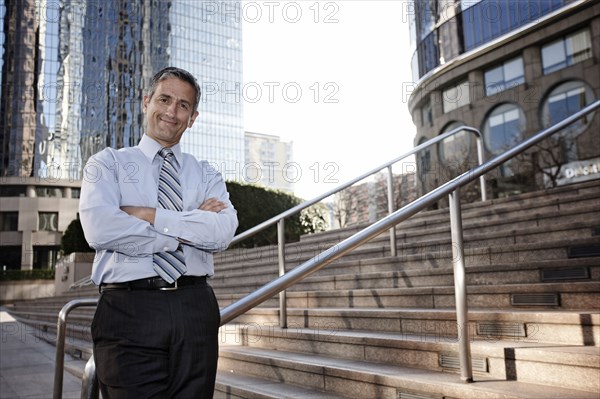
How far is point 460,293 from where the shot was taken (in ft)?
8.95

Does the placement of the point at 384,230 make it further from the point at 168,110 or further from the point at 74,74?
the point at 74,74

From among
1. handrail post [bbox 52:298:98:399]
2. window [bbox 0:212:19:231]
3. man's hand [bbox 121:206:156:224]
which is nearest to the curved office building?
handrail post [bbox 52:298:98:399]

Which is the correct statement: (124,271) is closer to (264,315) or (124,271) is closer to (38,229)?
(264,315)

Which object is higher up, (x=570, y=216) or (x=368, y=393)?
(x=570, y=216)

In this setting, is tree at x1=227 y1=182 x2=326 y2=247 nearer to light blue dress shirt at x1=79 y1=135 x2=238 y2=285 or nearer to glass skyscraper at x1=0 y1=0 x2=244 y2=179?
light blue dress shirt at x1=79 y1=135 x2=238 y2=285

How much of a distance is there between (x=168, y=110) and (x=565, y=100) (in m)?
19.5

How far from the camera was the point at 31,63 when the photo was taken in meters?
49.5

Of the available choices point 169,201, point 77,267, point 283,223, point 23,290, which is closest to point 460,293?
point 169,201

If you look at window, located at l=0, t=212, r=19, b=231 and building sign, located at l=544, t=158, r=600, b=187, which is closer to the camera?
building sign, located at l=544, t=158, r=600, b=187

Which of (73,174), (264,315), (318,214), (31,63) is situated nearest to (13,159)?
(73,174)

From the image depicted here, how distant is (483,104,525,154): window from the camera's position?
19.8 meters

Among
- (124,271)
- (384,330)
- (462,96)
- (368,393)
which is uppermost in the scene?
(462,96)

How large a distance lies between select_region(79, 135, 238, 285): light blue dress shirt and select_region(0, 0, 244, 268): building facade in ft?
121

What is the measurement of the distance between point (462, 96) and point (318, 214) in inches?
417
